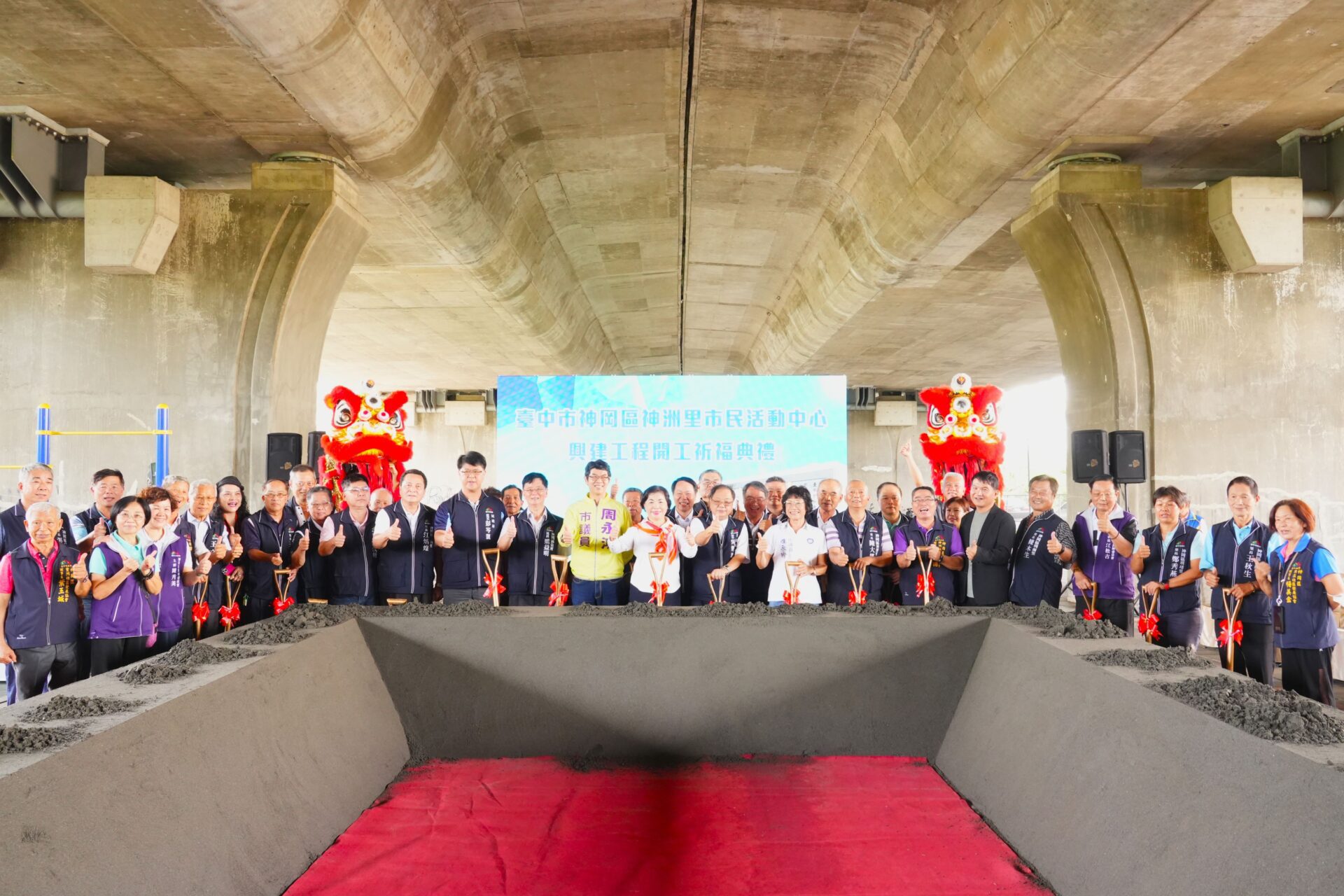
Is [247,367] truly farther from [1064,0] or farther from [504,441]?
[1064,0]

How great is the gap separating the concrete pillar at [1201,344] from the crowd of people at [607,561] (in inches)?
62.2

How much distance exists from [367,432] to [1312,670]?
737cm

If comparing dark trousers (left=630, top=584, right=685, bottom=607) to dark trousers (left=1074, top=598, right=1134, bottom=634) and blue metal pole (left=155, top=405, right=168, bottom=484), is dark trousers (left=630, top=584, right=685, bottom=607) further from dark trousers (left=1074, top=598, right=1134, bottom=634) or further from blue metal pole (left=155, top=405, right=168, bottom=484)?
blue metal pole (left=155, top=405, right=168, bottom=484)

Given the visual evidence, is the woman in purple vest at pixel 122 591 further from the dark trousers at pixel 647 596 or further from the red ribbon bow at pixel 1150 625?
the red ribbon bow at pixel 1150 625

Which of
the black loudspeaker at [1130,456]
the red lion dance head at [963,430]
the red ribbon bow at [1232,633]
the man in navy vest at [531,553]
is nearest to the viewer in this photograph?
the red ribbon bow at [1232,633]

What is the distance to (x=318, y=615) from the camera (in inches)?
150

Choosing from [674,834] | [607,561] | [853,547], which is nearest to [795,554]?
[853,547]

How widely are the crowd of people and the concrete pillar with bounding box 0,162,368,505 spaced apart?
146 cm

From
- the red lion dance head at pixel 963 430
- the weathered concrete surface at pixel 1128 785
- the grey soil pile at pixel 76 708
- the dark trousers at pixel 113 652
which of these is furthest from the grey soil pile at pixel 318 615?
the red lion dance head at pixel 963 430

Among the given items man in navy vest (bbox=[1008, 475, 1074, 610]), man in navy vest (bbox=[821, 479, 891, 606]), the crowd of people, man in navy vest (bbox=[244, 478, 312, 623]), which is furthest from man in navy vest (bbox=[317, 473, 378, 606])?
man in navy vest (bbox=[1008, 475, 1074, 610])

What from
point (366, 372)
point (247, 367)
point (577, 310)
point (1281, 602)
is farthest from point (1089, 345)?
point (366, 372)

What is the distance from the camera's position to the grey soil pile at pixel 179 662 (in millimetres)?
2748

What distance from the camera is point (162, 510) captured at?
4348 mm

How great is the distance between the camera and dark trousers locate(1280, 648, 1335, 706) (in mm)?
4527
